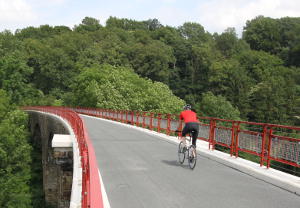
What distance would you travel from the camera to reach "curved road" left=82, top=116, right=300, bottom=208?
6.43m

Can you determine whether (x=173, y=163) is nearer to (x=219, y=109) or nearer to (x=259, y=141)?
(x=259, y=141)

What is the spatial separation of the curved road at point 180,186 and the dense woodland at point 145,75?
20.3 metres

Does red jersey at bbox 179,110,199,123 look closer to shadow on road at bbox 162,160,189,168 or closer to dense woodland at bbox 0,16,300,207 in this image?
shadow on road at bbox 162,160,189,168

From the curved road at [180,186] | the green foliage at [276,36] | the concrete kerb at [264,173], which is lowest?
the curved road at [180,186]

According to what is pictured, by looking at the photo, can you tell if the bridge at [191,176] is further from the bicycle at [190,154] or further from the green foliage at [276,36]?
the green foliage at [276,36]

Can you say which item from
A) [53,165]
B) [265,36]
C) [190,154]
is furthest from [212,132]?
[265,36]

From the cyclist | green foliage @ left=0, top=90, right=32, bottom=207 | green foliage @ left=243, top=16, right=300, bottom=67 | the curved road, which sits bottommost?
green foliage @ left=0, top=90, right=32, bottom=207

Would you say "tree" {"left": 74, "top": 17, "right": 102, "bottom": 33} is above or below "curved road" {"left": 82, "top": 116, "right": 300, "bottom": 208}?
above

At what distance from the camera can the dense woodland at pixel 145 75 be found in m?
50.0

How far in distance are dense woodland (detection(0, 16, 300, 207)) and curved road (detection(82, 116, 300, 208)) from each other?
20.3 metres

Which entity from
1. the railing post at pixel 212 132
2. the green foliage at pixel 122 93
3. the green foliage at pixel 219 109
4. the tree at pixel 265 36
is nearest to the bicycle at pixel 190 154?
the railing post at pixel 212 132

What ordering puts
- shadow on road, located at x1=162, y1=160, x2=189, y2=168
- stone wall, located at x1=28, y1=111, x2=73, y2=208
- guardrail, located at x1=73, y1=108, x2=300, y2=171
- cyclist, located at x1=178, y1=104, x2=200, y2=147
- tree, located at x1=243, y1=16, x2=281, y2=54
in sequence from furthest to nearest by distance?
tree, located at x1=243, y1=16, x2=281, y2=54 < stone wall, located at x1=28, y1=111, x2=73, y2=208 < shadow on road, located at x1=162, y1=160, x2=189, y2=168 < cyclist, located at x1=178, y1=104, x2=200, y2=147 < guardrail, located at x1=73, y1=108, x2=300, y2=171

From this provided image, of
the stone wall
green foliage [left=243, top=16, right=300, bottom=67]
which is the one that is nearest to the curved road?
the stone wall

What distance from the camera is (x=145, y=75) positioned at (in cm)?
8450
